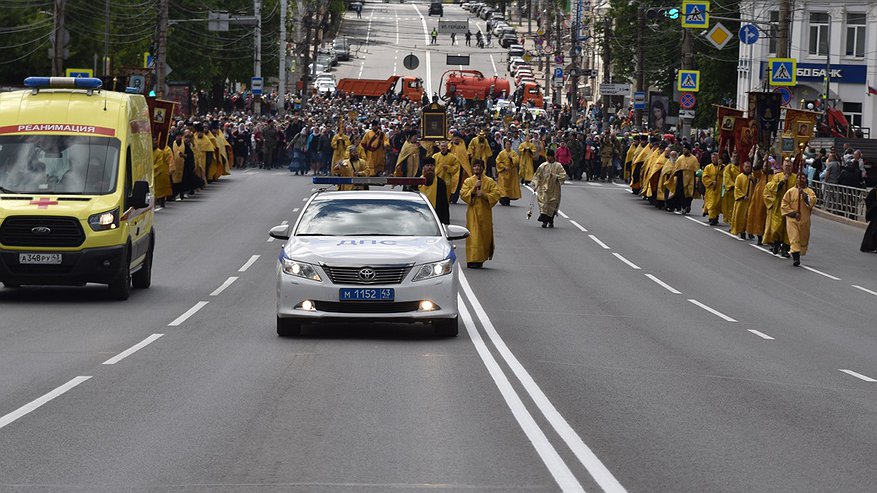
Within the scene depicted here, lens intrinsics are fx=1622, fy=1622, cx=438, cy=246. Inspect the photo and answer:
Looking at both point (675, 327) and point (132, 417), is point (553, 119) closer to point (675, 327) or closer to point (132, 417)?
point (675, 327)

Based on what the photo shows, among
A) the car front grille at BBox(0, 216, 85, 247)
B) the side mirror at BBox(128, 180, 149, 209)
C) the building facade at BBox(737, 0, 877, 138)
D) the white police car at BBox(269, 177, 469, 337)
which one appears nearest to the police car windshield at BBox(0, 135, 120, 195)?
the side mirror at BBox(128, 180, 149, 209)

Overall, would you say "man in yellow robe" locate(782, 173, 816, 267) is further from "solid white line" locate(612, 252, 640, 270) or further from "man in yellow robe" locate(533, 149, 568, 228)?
"man in yellow robe" locate(533, 149, 568, 228)

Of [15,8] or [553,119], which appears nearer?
[15,8]

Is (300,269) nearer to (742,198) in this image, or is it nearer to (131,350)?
(131,350)

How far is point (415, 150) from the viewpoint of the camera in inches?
1607

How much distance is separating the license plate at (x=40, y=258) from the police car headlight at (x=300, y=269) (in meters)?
4.60

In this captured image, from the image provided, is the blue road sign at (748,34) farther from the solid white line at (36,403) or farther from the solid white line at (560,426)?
the solid white line at (36,403)

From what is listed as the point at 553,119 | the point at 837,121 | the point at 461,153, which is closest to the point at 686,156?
the point at 461,153

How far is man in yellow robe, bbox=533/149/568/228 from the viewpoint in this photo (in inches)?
1390

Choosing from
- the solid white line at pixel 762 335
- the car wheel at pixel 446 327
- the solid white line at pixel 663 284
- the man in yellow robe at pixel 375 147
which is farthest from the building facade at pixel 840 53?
the car wheel at pixel 446 327

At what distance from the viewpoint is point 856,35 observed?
73.0 m

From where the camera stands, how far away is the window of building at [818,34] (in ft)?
240

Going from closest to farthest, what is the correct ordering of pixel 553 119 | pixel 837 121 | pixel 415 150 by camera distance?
pixel 415 150, pixel 837 121, pixel 553 119

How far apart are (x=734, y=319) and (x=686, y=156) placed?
21849 millimetres
